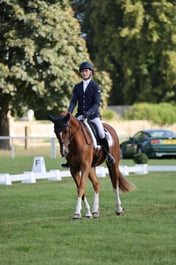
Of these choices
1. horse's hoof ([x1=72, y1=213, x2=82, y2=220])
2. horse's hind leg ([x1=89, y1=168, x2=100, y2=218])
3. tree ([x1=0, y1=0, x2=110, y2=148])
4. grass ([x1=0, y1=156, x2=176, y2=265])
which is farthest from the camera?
tree ([x1=0, y1=0, x2=110, y2=148])

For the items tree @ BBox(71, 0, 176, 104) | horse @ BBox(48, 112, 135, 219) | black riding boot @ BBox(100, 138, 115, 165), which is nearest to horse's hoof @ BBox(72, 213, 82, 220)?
horse @ BBox(48, 112, 135, 219)

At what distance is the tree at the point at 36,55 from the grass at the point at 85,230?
72.8 feet

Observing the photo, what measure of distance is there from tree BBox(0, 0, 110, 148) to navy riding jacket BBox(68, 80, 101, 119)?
2624 cm

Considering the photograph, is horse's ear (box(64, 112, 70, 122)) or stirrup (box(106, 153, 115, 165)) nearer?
horse's ear (box(64, 112, 70, 122))

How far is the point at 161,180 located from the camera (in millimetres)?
22047

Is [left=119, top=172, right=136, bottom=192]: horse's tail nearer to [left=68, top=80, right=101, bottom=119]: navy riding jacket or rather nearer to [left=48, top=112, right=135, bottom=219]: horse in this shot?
[left=48, top=112, right=135, bottom=219]: horse

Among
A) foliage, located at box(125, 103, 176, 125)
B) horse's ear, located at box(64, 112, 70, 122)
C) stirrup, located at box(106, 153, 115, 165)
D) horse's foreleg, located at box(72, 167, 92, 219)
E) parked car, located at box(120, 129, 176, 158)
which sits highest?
horse's ear, located at box(64, 112, 70, 122)

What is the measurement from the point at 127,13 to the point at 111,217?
48360 mm

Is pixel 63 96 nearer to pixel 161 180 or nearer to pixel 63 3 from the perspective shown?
pixel 63 3

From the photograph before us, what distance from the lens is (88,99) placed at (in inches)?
532

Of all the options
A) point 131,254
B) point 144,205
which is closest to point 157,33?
point 144,205

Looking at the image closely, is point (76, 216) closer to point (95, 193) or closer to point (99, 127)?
point (95, 193)

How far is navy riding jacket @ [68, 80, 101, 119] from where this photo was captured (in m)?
13.5

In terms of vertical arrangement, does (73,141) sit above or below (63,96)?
above
